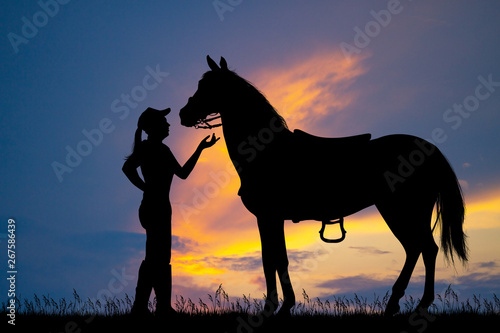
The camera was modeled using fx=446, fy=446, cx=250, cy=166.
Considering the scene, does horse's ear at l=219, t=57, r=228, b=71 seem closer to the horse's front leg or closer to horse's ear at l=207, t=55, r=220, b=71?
horse's ear at l=207, t=55, r=220, b=71

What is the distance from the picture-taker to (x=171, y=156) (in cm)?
642

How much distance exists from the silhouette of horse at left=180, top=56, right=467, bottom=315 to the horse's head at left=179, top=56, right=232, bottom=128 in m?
0.02

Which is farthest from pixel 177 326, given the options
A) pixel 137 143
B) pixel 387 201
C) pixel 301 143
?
pixel 387 201

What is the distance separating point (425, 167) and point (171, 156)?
4180 mm

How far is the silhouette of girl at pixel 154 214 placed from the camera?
610 centimetres

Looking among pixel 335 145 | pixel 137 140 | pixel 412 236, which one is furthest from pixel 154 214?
pixel 412 236

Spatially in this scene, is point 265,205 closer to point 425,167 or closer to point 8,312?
point 425,167

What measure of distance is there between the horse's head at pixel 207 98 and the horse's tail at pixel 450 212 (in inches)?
154

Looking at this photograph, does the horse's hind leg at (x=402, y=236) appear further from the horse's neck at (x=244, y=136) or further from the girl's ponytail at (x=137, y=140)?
the girl's ponytail at (x=137, y=140)

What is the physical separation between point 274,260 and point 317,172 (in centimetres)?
159

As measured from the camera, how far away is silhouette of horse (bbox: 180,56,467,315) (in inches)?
273

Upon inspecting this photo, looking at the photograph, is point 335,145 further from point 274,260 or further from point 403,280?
point 403,280

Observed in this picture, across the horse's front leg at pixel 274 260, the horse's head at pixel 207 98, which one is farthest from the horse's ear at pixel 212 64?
the horse's front leg at pixel 274 260

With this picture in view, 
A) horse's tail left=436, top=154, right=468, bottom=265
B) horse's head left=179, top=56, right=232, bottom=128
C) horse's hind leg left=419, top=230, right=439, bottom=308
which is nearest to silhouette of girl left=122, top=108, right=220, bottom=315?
horse's head left=179, top=56, right=232, bottom=128
